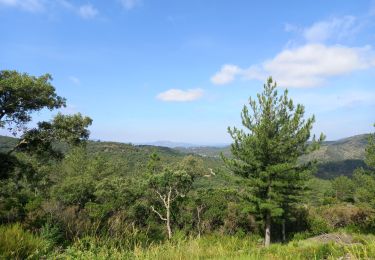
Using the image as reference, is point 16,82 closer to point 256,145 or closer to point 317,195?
point 256,145

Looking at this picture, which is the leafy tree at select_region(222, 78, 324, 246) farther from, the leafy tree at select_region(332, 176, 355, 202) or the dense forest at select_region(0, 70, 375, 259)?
the leafy tree at select_region(332, 176, 355, 202)

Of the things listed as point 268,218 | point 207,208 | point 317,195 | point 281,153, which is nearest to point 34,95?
point 281,153

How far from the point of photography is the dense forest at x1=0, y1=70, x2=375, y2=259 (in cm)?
467

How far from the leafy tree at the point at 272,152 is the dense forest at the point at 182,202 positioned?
67 millimetres

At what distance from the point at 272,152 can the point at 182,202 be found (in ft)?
45.7

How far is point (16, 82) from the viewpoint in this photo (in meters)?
11.8

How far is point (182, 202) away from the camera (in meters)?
32.8

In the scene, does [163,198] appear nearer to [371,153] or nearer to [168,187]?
[168,187]

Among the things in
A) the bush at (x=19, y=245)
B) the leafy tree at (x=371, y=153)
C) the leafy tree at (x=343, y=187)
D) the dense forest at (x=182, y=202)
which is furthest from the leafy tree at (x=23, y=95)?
the leafy tree at (x=343, y=187)

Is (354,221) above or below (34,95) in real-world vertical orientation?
below

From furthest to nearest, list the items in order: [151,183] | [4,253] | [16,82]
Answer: [151,183] < [16,82] < [4,253]

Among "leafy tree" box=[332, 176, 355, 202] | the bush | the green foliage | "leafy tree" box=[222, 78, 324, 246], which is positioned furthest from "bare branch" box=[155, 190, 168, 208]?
"leafy tree" box=[332, 176, 355, 202]

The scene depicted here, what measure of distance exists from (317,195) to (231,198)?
41.6 m

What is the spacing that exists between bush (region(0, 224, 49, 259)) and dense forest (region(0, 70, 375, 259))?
1 centimetres
